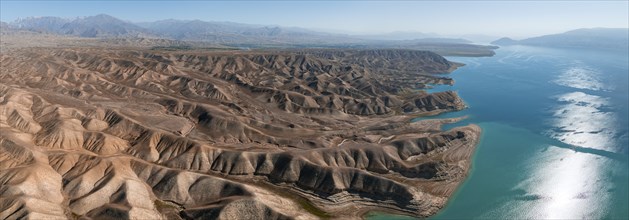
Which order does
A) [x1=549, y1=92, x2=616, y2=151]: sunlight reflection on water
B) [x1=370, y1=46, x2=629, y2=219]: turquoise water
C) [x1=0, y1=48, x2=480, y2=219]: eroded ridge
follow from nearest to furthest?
[x1=0, y1=48, x2=480, y2=219]: eroded ridge < [x1=370, y1=46, x2=629, y2=219]: turquoise water < [x1=549, y1=92, x2=616, y2=151]: sunlight reflection on water

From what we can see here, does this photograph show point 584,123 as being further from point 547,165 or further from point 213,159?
point 213,159

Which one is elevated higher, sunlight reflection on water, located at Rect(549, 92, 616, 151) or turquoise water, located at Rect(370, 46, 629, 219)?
sunlight reflection on water, located at Rect(549, 92, 616, 151)

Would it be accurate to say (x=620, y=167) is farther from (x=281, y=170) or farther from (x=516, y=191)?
(x=281, y=170)

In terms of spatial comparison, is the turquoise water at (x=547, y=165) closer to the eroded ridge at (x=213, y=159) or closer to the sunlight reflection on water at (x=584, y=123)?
the sunlight reflection on water at (x=584, y=123)

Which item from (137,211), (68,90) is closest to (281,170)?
(137,211)

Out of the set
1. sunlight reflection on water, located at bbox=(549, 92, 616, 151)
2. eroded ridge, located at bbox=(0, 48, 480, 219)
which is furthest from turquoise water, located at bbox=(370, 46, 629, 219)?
eroded ridge, located at bbox=(0, 48, 480, 219)

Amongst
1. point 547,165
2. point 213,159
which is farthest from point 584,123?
point 213,159

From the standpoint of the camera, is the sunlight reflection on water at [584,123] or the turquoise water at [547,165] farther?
the sunlight reflection on water at [584,123]

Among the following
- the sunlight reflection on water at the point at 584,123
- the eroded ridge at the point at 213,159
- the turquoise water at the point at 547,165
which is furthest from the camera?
the sunlight reflection on water at the point at 584,123

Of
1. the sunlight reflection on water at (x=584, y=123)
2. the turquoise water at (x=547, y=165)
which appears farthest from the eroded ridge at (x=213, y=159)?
the sunlight reflection on water at (x=584, y=123)

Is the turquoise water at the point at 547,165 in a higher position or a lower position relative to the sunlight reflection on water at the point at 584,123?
lower

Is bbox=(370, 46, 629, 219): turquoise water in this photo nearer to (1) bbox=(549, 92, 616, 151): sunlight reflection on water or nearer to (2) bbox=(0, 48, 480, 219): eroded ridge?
(1) bbox=(549, 92, 616, 151): sunlight reflection on water
